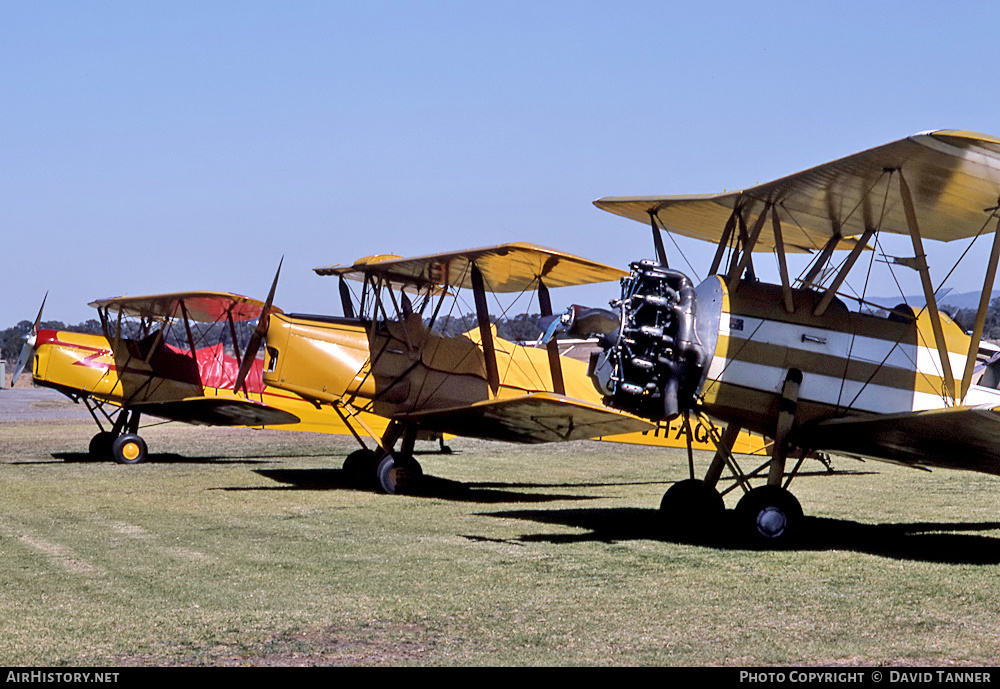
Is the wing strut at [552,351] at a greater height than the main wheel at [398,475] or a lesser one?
greater

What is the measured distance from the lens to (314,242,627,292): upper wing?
13.2 metres

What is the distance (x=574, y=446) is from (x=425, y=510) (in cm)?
1188

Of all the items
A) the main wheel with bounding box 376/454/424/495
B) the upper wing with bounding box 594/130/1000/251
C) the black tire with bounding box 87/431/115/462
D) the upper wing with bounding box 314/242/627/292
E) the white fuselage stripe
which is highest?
the upper wing with bounding box 594/130/1000/251

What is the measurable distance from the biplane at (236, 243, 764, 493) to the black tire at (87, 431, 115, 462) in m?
7.05

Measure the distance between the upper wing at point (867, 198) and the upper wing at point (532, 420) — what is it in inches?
94.6

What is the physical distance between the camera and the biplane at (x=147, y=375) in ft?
66.1

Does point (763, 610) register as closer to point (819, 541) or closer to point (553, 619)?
point (553, 619)

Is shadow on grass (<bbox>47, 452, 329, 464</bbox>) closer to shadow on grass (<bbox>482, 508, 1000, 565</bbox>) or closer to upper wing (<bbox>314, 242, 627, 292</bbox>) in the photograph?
upper wing (<bbox>314, 242, 627, 292</bbox>)

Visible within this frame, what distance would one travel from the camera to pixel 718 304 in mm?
8914

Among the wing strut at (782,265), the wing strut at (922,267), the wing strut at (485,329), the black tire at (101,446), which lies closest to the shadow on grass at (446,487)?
the wing strut at (485,329)

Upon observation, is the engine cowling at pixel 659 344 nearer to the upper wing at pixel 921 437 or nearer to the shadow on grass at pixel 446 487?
the upper wing at pixel 921 437

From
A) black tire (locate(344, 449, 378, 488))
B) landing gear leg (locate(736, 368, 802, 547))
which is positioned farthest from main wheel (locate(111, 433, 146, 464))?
landing gear leg (locate(736, 368, 802, 547))
